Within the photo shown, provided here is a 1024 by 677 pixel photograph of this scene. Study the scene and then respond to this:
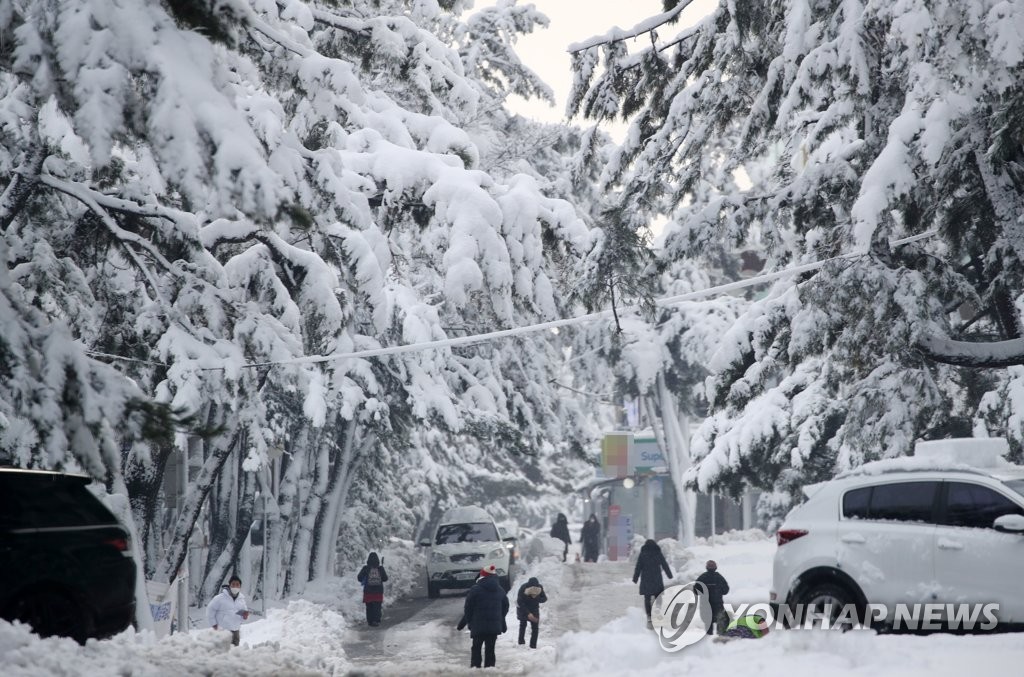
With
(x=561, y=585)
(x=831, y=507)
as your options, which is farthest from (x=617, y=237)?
(x=561, y=585)

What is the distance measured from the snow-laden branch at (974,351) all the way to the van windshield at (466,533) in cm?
1836

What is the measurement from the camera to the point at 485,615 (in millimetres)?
15305

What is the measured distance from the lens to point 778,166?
18156 millimetres

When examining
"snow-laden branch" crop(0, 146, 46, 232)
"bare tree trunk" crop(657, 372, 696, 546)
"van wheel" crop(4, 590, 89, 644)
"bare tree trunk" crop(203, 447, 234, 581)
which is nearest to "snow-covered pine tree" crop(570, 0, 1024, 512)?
"snow-laden branch" crop(0, 146, 46, 232)

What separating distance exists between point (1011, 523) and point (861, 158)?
20.4 ft

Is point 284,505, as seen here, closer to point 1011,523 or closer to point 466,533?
point 466,533

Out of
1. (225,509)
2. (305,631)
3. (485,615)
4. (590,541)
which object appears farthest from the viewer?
(590,541)

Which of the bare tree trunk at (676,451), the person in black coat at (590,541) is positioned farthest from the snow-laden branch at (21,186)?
the person in black coat at (590,541)

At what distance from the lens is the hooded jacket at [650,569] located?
21250 mm

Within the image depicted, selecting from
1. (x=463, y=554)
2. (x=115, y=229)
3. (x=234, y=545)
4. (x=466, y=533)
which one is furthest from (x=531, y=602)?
(x=466, y=533)

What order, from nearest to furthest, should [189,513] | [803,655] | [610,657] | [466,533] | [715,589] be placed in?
[803,655] < [610,657] < [189,513] < [715,589] < [466,533]

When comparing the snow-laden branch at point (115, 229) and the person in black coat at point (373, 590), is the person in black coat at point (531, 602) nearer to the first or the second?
the person in black coat at point (373, 590)

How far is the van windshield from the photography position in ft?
100.0

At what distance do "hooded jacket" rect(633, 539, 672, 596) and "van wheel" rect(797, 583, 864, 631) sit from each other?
1062 cm
